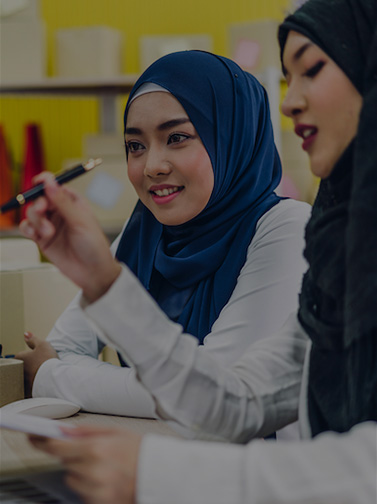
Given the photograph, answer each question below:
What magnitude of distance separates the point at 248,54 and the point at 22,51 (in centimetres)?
→ 98

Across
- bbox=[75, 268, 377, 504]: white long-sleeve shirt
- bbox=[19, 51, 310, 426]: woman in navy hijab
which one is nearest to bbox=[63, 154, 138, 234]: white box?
bbox=[19, 51, 310, 426]: woman in navy hijab

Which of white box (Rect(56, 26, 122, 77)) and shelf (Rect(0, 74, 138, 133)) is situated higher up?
white box (Rect(56, 26, 122, 77))

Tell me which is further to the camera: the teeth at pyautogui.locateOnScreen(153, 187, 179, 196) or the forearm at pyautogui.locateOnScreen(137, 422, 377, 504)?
the teeth at pyautogui.locateOnScreen(153, 187, 179, 196)

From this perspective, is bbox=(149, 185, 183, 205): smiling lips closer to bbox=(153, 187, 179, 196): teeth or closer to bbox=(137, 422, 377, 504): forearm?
bbox=(153, 187, 179, 196): teeth

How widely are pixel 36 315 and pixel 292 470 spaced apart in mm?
1065

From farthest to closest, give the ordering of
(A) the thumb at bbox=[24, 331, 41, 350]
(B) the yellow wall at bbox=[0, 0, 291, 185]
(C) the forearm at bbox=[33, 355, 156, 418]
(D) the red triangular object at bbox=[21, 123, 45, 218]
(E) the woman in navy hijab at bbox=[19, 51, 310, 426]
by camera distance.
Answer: (B) the yellow wall at bbox=[0, 0, 291, 185] → (D) the red triangular object at bbox=[21, 123, 45, 218] → (A) the thumb at bbox=[24, 331, 41, 350] → (E) the woman in navy hijab at bbox=[19, 51, 310, 426] → (C) the forearm at bbox=[33, 355, 156, 418]

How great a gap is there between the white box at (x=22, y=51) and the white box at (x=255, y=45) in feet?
2.73

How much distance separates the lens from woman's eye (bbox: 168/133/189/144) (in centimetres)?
139

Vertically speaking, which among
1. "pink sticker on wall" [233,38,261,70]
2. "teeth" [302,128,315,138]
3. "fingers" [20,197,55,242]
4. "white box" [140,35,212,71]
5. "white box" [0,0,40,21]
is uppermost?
"white box" [0,0,40,21]

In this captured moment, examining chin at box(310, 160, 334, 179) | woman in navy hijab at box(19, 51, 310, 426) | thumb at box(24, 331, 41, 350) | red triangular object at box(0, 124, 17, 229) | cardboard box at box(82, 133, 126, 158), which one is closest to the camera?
chin at box(310, 160, 334, 179)

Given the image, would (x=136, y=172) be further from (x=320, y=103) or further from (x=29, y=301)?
(x=320, y=103)

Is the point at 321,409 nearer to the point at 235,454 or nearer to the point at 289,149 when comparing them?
the point at 235,454

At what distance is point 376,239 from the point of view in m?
0.70

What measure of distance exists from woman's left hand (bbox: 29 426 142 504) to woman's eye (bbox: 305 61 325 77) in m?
0.44
